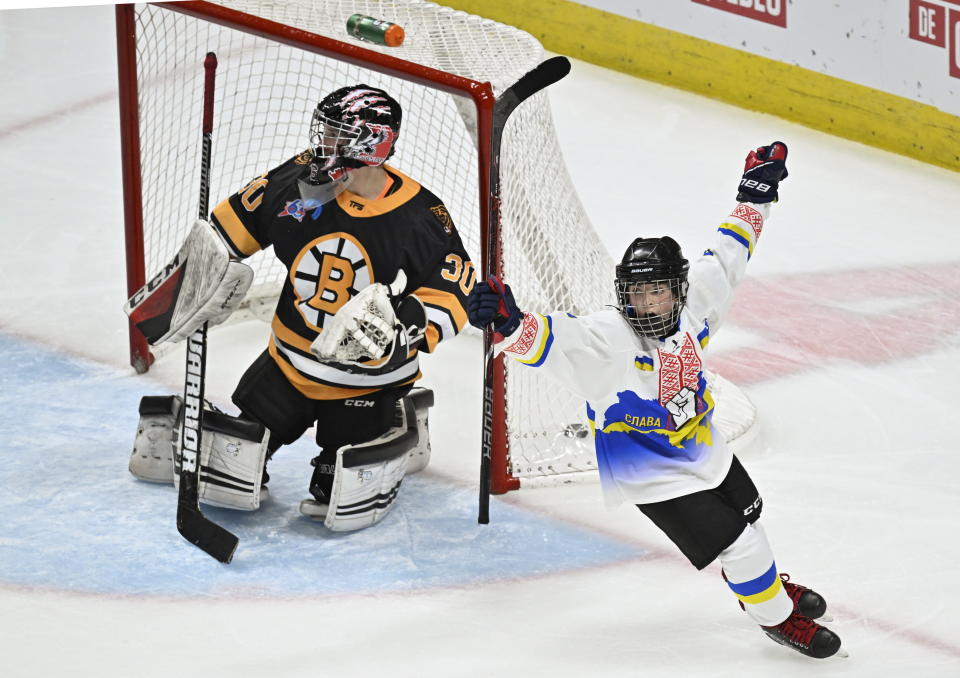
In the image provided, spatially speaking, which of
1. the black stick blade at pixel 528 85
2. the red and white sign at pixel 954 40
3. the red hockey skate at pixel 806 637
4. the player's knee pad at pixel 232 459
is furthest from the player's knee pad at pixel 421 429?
the red and white sign at pixel 954 40

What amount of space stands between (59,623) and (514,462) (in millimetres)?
1193

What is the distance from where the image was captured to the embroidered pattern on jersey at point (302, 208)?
363cm

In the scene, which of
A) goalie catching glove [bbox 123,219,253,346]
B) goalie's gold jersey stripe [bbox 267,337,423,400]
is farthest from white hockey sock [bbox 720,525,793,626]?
goalie catching glove [bbox 123,219,253,346]

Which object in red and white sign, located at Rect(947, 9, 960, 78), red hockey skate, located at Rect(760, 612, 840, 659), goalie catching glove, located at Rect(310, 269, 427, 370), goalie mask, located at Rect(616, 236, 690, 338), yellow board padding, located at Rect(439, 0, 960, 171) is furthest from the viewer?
yellow board padding, located at Rect(439, 0, 960, 171)

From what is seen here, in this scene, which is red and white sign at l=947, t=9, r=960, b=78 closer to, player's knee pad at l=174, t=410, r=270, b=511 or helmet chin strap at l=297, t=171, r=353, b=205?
helmet chin strap at l=297, t=171, r=353, b=205

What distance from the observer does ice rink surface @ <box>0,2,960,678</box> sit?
339 cm

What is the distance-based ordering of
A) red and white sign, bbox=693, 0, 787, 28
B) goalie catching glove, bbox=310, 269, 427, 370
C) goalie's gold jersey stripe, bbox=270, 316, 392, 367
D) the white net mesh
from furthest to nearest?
red and white sign, bbox=693, 0, 787, 28
the white net mesh
goalie's gold jersey stripe, bbox=270, 316, 392, 367
goalie catching glove, bbox=310, 269, 427, 370

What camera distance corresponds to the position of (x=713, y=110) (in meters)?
6.70

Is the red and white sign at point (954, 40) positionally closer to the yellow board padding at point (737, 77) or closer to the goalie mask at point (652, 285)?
the yellow board padding at point (737, 77)

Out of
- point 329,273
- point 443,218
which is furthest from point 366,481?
point 443,218

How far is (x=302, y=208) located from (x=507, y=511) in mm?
887

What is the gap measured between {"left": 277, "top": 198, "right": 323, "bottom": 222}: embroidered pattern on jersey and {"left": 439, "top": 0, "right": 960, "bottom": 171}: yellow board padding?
3187 mm

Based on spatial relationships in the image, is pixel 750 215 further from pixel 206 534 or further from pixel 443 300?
pixel 206 534

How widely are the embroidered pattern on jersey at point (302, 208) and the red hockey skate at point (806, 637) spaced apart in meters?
1.30
